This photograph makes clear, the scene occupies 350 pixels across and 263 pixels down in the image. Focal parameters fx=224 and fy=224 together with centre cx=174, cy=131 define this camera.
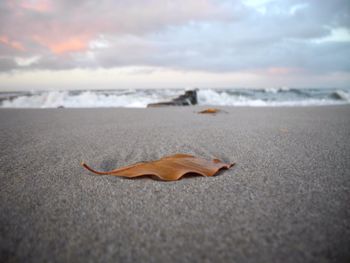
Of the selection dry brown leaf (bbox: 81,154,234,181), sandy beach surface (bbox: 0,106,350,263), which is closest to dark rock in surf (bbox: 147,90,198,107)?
sandy beach surface (bbox: 0,106,350,263)

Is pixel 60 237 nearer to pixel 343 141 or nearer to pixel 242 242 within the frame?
pixel 242 242

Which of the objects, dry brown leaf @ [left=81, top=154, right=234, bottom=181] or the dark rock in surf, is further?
the dark rock in surf

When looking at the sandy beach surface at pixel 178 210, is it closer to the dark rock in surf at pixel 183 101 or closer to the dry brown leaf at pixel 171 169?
the dry brown leaf at pixel 171 169

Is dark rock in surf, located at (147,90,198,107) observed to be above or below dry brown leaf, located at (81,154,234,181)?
above

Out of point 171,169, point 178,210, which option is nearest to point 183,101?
point 171,169

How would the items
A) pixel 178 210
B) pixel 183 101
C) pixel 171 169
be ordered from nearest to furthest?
pixel 178 210 < pixel 171 169 < pixel 183 101

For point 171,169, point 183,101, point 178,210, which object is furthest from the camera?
point 183,101

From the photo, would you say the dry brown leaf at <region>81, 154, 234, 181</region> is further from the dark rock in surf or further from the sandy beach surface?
the dark rock in surf

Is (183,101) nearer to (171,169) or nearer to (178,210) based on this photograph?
(171,169)

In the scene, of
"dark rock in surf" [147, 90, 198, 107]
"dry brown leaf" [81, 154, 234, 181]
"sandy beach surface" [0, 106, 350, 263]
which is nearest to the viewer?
"sandy beach surface" [0, 106, 350, 263]
